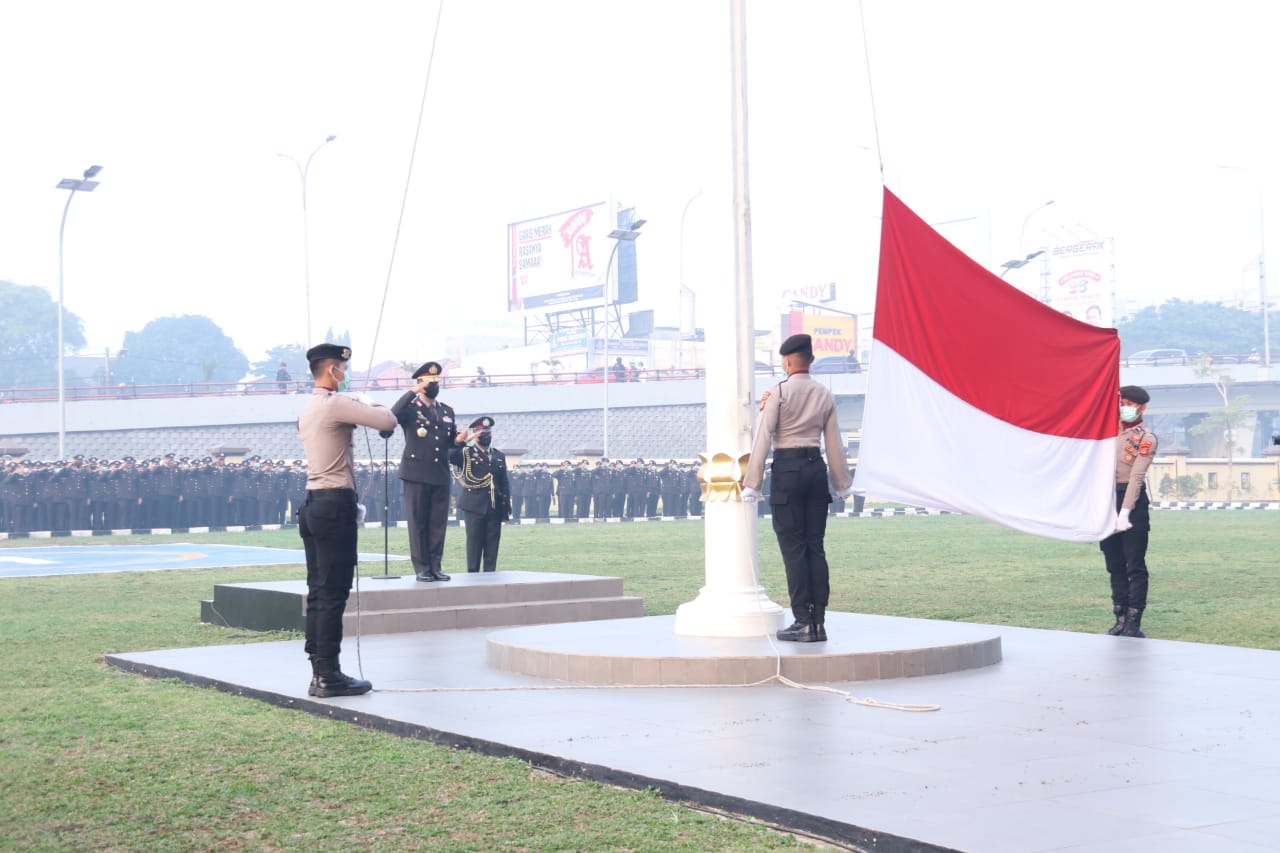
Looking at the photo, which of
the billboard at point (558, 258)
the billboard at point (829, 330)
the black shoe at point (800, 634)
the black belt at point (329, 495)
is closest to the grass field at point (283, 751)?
the black belt at point (329, 495)

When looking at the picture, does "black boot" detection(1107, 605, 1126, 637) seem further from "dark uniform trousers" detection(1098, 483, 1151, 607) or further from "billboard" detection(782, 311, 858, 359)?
"billboard" detection(782, 311, 858, 359)

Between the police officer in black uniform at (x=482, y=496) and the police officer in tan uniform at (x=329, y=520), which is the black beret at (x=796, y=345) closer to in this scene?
the police officer in tan uniform at (x=329, y=520)

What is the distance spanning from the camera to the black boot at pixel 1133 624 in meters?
10.9

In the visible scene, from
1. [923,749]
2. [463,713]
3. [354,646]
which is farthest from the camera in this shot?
[354,646]

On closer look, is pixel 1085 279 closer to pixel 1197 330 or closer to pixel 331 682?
pixel 1197 330

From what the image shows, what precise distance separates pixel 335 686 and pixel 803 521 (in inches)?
114

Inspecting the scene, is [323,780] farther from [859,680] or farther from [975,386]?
[975,386]

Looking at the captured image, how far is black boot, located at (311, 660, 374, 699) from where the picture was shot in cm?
815

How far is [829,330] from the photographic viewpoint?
99500mm

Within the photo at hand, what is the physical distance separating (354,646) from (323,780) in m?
4.43

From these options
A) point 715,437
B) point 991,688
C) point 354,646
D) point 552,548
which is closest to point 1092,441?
point 991,688

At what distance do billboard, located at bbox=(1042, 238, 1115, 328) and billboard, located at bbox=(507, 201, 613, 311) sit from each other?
36658mm

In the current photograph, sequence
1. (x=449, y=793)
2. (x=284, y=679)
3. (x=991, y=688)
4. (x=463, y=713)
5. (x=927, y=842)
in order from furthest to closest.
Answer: (x=284, y=679) → (x=991, y=688) → (x=463, y=713) → (x=449, y=793) → (x=927, y=842)

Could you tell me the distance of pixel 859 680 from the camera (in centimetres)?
848
